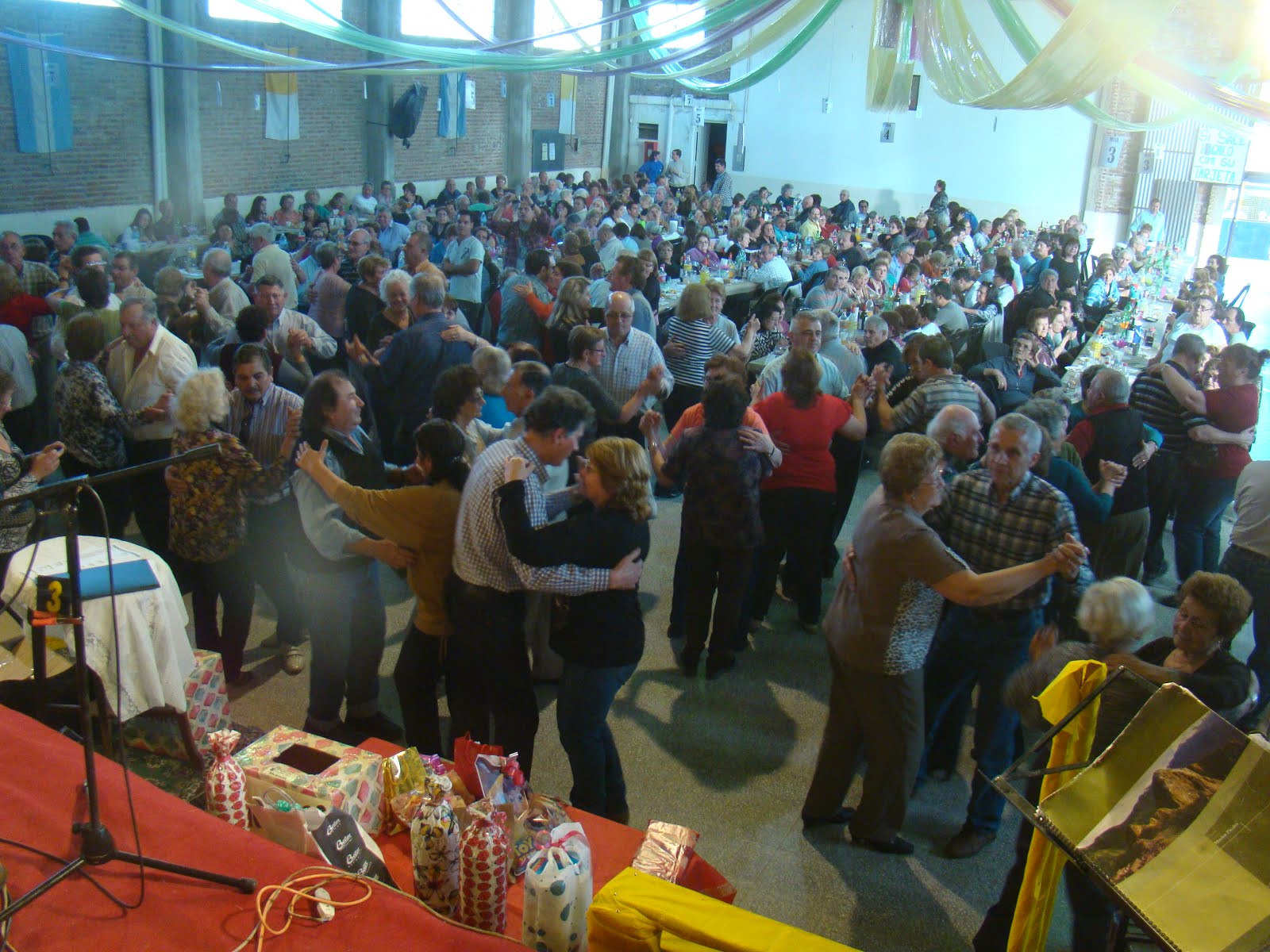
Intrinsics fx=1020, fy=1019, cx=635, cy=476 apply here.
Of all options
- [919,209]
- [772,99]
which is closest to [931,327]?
[919,209]

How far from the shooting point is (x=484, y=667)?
294 centimetres

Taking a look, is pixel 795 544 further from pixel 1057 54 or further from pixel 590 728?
pixel 1057 54

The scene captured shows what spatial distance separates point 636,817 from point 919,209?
1787cm

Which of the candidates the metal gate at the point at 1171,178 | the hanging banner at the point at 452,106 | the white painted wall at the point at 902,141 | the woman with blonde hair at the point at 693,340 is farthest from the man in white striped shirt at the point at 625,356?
the metal gate at the point at 1171,178

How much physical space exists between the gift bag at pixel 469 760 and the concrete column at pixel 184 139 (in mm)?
10087

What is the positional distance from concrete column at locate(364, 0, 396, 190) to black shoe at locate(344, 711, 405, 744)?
12.3 meters

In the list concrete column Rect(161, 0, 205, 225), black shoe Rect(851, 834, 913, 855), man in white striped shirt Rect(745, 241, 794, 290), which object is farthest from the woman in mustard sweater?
concrete column Rect(161, 0, 205, 225)

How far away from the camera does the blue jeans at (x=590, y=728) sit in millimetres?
2803

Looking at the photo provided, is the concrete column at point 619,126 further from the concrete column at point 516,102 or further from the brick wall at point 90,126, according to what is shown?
the brick wall at point 90,126

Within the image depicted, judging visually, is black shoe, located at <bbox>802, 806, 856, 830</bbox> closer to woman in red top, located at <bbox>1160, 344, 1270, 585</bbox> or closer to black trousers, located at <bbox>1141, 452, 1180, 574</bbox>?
black trousers, located at <bbox>1141, 452, 1180, 574</bbox>

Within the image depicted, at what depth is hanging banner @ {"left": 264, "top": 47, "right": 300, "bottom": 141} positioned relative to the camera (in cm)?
1255

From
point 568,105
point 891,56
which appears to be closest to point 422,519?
point 891,56

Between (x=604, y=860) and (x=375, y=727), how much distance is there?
5.20ft

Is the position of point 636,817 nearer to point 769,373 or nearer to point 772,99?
point 769,373
